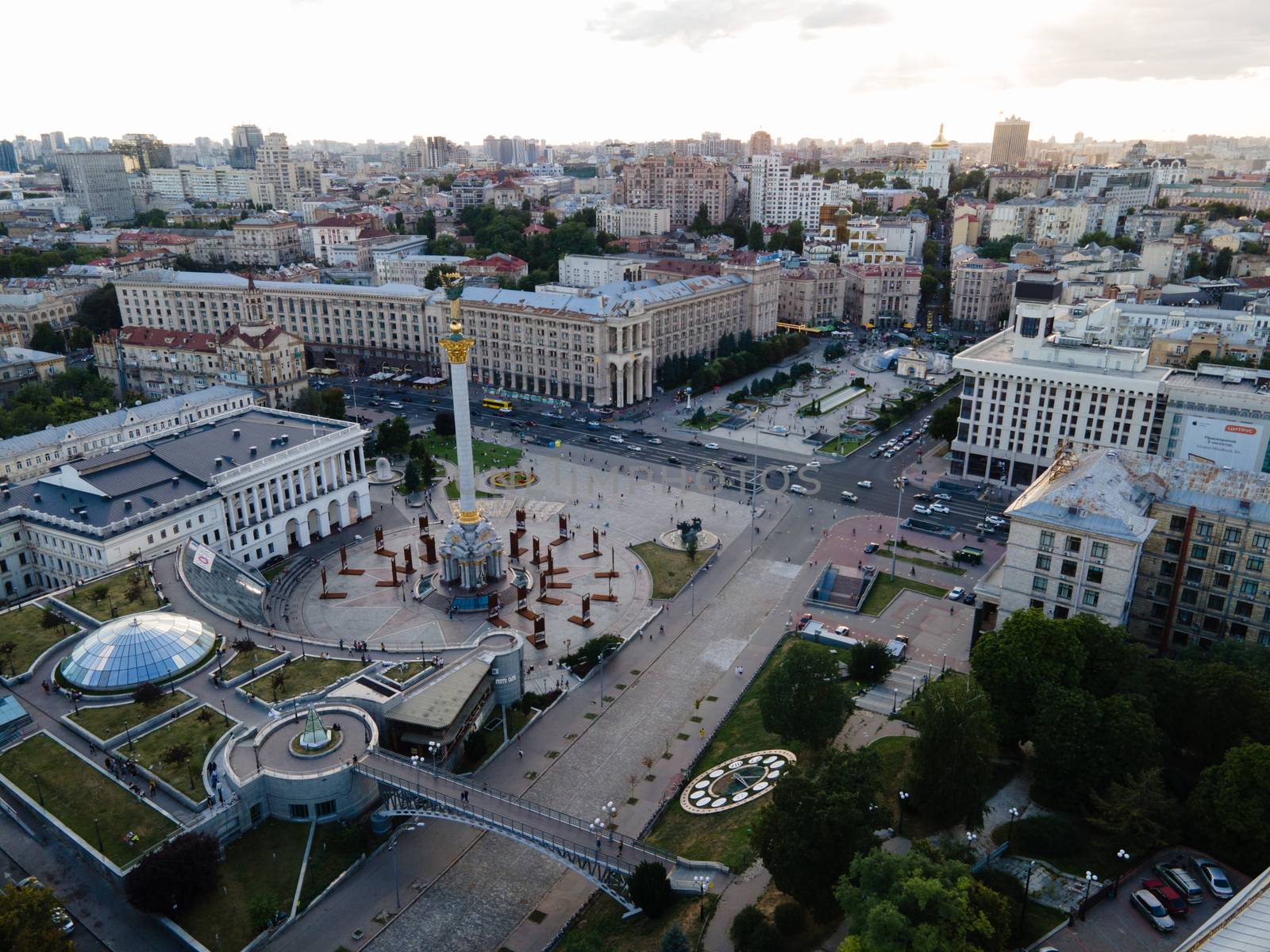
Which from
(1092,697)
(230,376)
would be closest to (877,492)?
(1092,697)

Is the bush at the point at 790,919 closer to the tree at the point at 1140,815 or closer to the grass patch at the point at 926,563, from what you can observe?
the tree at the point at 1140,815

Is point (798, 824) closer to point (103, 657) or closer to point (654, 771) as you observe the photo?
point (654, 771)

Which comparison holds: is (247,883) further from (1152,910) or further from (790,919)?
(1152,910)

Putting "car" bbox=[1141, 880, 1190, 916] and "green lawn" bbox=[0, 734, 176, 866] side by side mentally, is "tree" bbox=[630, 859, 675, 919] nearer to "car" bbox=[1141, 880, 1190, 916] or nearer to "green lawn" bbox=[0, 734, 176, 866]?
"car" bbox=[1141, 880, 1190, 916]

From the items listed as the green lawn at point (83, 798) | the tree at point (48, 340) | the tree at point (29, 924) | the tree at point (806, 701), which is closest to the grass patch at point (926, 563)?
the tree at point (806, 701)

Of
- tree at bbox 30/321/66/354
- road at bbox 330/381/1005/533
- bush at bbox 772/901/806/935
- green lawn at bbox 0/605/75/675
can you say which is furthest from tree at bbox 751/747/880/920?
tree at bbox 30/321/66/354

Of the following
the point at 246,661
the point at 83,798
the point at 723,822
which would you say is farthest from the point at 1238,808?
the point at 83,798
